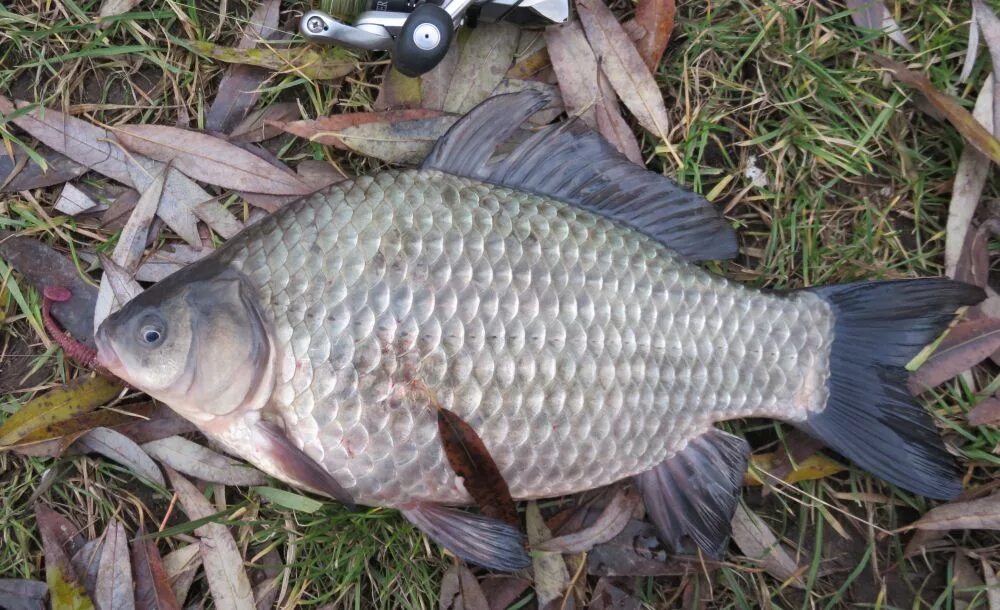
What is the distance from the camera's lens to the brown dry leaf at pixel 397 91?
1833 mm

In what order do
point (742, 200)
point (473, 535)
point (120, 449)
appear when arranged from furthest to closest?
point (742, 200) → point (120, 449) → point (473, 535)

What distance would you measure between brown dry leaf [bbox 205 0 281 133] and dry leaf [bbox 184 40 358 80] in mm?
39

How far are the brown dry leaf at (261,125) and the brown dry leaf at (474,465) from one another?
96 centimetres

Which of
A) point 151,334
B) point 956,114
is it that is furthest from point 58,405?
point 956,114

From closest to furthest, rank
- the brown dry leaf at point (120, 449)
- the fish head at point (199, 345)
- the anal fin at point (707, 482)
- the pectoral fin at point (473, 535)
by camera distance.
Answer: the fish head at point (199, 345)
the pectoral fin at point (473, 535)
the anal fin at point (707, 482)
the brown dry leaf at point (120, 449)

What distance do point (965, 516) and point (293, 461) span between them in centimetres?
170

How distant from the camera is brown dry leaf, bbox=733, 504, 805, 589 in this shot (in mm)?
1809

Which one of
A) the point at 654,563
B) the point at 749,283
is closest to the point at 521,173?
the point at 749,283

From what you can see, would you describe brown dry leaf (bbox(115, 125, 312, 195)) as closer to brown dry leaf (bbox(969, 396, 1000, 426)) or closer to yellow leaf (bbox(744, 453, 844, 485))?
yellow leaf (bbox(744, 453, 844, 485))

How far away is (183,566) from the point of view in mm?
1793

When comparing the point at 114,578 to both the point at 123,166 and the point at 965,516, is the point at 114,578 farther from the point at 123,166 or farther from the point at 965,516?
the point at 965,516

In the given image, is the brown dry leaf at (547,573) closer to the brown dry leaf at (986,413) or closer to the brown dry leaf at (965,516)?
the brown dry leaf at (965,516)

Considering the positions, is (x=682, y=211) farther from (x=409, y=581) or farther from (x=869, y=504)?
(x=409, y=581)

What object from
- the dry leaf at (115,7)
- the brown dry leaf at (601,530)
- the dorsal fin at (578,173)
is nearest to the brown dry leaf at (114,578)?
the brown dry leaf at (601,530)
